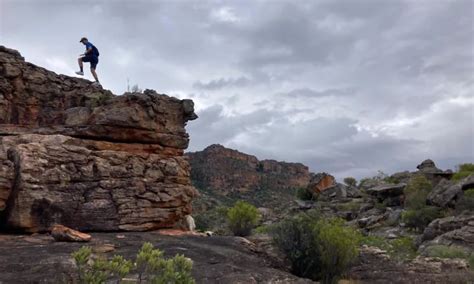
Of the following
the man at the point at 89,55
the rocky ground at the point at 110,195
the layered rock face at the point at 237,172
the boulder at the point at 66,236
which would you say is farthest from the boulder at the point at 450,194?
the layered rock face at the point at 237,172

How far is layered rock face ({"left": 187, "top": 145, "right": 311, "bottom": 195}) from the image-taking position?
211ft

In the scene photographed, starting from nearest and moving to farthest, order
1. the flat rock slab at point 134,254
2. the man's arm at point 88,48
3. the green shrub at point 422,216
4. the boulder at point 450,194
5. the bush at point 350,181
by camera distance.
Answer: the flat rock slab at point 134,254 < the man's arm at point 88,48 < the green shrub at point 422,216 < the boulder at point 450,194 < the bush at point 350,181

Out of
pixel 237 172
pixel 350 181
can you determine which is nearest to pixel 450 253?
pixel 350 181

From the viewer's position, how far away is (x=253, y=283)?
32.1 feet

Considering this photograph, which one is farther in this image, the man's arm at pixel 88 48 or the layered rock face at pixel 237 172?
the layered rock face at pixel 237 172

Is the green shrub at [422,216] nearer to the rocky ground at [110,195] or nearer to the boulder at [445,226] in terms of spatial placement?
the boulder at [445,226]

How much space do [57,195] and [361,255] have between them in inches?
404

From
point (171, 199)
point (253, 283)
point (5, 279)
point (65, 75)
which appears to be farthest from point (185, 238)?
point (65, 75)

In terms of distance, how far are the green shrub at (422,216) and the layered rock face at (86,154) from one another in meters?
15.1

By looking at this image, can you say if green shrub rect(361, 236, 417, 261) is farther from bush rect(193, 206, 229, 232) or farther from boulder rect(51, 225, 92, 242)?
boulder rect(51, 225, 92, 242)

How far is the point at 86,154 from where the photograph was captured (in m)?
14.0

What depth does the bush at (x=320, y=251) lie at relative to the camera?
1249 cm

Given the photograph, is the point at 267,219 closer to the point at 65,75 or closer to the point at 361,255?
the point at 361,255

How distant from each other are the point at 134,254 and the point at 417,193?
2360 centimetres
